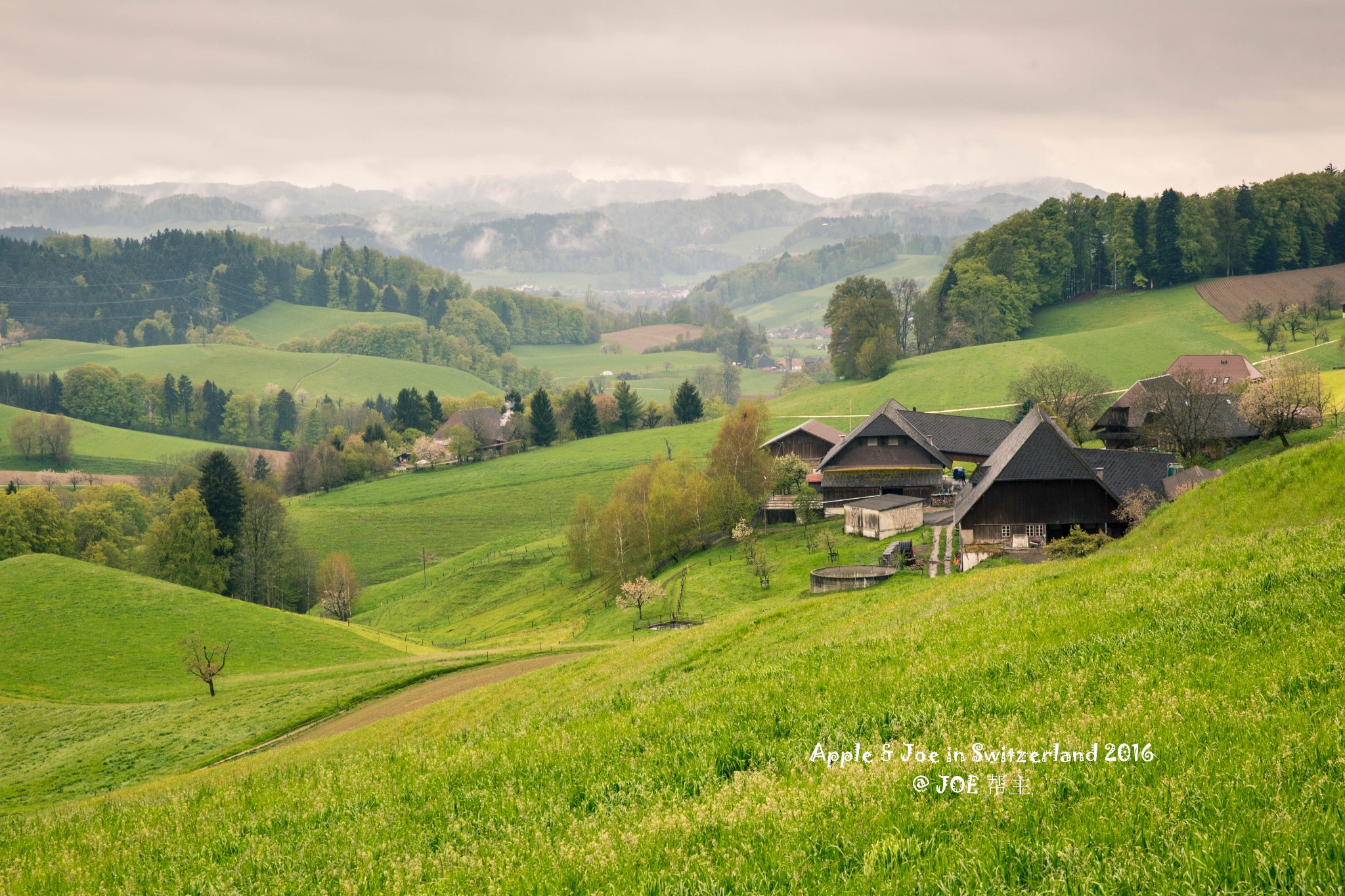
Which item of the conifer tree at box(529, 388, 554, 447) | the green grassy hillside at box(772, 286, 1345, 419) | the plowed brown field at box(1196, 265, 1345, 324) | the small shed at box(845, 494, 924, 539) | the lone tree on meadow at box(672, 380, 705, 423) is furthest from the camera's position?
the lone tree on meadow at box(672, 380, 705, 423)

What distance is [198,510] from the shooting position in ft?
313

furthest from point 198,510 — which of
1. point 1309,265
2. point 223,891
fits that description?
point 1309,265

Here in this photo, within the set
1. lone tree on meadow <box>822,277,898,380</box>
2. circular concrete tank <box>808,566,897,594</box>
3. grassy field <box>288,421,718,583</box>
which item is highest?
lone tree on meadow <box>822,277,898,380</box>

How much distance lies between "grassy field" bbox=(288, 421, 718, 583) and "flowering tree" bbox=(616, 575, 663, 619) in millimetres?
40379

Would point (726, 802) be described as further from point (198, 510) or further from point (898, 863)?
point (198, 510)

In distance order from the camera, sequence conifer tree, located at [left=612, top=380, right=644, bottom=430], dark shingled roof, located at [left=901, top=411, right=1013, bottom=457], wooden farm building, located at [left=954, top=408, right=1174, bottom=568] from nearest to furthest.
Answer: wooden farm building, located at [left=954, top=408, right=1174, bottom=568]
dark shingled roof, located at [left=901, top=411, right=1013, bottom=457]
conifer tree, located at [left=612, top=380, right=644, bottom=430]

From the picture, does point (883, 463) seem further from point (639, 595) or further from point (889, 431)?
point (639, 595)

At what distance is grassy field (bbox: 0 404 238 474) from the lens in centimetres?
16012

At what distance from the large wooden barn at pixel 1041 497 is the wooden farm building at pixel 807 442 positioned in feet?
132

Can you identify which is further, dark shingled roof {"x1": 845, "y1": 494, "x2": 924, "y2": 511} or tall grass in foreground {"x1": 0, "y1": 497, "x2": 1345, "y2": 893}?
dark shingled roof {"x1": 845, "y1": 494, "x2": 924, "y2": 511}

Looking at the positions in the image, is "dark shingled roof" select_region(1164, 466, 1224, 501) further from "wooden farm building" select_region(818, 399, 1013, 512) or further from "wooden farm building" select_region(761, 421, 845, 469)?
"wooden farm building" select_region(761, 421, 845, 469)

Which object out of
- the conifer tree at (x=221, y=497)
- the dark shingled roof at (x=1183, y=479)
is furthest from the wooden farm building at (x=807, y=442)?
the conifer tree at (x=221, y=497)

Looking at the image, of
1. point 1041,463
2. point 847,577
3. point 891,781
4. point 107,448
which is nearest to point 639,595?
point 847,577

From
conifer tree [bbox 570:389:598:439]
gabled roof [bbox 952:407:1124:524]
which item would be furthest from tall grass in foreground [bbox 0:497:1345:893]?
conifer tree [bbox 570:389:598:439]
